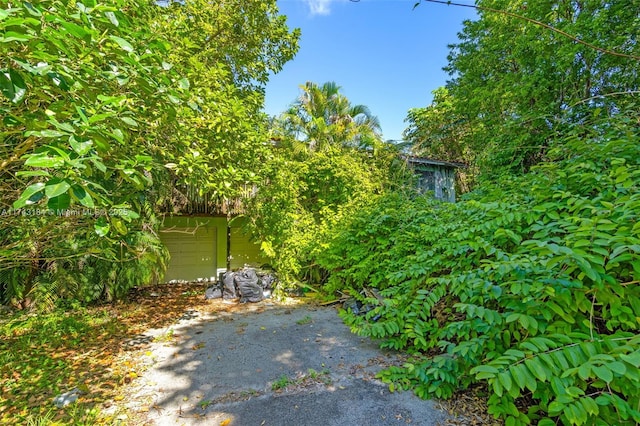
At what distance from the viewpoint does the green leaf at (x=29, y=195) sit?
2.98 feet

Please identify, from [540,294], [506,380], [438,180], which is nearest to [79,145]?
[506,380]

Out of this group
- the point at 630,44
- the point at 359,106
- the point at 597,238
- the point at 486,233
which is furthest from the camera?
the point at 359,106

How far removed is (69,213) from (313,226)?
417 centimetres

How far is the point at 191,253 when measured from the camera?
24.9 feet

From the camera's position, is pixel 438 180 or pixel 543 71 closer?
pixel 543 71

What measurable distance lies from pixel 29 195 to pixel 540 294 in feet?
8.15

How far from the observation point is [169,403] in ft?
7.83

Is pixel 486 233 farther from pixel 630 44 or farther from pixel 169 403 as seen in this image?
pixel 630 44

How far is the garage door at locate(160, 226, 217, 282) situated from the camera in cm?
734

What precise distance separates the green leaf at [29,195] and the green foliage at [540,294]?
1.87 meters

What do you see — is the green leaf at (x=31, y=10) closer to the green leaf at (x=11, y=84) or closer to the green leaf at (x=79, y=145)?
the green leaf at (x=11, y=84)

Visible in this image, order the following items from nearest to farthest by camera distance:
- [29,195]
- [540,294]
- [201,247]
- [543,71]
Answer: [29,195]
[540,294]
[543,71]
[201,247]

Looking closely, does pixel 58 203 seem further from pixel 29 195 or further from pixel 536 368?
pixel 536 368

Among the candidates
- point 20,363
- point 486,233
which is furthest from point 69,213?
point 486,233
